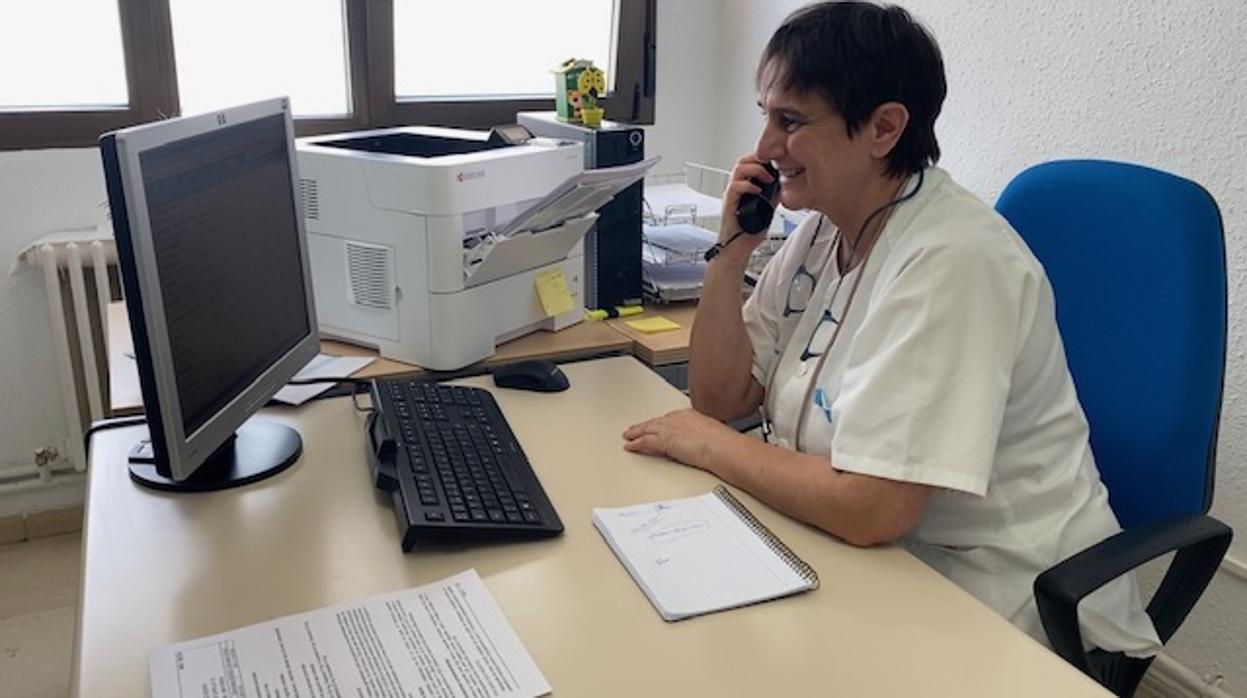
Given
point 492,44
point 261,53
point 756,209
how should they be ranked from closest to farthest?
point 756,209, point 261,53, point 492,44

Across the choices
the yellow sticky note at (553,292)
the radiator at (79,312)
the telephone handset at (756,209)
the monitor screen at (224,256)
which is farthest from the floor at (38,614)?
the telephone handset at (756,209)

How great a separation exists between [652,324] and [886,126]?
32.0 inches

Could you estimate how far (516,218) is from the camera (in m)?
1.72

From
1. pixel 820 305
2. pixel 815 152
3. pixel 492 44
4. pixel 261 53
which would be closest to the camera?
pixel 815 152

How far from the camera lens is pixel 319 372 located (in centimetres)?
168

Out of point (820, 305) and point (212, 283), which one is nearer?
point (212, 283)

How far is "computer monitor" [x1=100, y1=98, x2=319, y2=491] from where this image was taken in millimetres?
1057

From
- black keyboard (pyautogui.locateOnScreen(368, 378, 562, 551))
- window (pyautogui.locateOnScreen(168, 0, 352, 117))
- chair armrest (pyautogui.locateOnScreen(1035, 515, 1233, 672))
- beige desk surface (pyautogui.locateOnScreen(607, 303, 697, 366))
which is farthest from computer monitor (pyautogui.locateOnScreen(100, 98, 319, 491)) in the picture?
window (pyautogui.locateOnScreen(168, 0, 352, 117))

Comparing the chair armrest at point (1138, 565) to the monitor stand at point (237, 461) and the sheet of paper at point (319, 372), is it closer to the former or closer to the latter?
the monitor stand at point (237, 461)

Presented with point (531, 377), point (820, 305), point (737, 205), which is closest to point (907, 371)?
point (820, 305)

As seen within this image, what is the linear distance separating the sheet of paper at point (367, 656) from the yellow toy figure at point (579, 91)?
124 cm

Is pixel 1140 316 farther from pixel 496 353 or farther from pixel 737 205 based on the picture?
pixel 496 353

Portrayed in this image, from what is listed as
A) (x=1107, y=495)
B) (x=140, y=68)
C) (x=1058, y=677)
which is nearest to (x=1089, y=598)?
(x=1107, y=495)

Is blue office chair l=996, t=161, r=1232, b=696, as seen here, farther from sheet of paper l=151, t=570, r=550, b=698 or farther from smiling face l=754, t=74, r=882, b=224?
sheet of paper l=151, t=570, r=550, b=698
